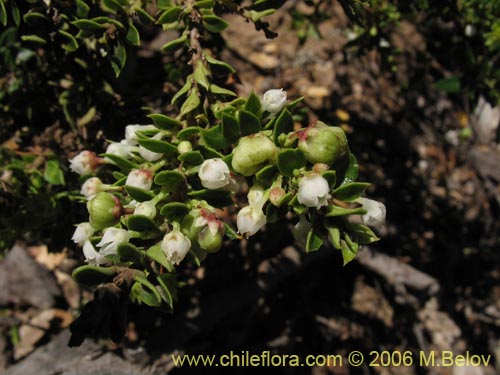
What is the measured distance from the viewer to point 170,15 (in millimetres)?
1331

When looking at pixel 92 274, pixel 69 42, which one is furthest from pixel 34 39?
pixel 92 274

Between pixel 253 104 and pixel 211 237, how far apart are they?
32 centimetres

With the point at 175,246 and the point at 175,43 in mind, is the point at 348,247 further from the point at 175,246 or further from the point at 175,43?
the point at 175,43

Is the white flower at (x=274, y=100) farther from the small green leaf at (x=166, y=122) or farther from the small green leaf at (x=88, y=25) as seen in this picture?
the small green leaf at (x=88, y=25)

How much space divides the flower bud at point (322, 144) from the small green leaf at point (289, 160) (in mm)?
13

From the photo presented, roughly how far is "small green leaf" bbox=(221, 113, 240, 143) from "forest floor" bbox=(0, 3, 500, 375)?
1007 millimetres

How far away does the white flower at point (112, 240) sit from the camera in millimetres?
987

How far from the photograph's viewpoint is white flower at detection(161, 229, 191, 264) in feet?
3.24

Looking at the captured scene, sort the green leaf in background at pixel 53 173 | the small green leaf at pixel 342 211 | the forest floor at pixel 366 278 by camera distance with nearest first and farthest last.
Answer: the small green leaf at pixel 342 211 → the green leaf in background at pixel 53 173 → the forest floor at pixel 366 278

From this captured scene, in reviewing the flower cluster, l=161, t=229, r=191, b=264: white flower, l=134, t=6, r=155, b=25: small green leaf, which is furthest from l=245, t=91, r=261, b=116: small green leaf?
l=134, t=6, r=155, b=25: small green leaf

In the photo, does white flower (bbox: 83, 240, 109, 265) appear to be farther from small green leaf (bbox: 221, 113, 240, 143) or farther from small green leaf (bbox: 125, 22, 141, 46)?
small green leaf (bbox: 125, 22, 141, 46)

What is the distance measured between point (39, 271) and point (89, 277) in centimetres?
199

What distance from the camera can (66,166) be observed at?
69.9 inches

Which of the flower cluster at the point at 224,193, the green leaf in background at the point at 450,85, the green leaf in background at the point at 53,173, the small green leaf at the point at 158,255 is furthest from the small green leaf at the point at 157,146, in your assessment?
the green leaf in background at the point at 450,85
